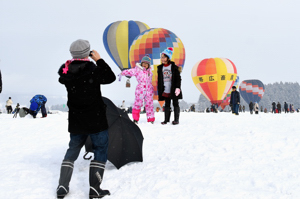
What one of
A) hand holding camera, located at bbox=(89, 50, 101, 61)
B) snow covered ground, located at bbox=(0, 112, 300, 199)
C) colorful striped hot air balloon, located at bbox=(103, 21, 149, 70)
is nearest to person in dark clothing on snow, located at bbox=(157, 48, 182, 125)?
snow covered ground, located at bbox=(0, 112, 300, 199)

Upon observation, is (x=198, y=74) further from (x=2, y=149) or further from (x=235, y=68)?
(x=2, y=149)

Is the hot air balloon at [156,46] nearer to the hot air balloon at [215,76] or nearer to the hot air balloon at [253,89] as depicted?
the hot air balloon at [215,76]

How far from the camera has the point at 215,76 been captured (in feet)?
103

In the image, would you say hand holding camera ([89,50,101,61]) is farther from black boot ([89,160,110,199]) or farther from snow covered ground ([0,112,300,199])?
snow covered ground ([0,112,300,199])

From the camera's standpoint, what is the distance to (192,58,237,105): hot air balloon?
31562 mm

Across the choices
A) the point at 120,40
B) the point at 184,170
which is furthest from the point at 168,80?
the point at 120,40

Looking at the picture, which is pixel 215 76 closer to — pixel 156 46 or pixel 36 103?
pixel 156 46

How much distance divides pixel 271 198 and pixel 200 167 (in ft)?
3.39

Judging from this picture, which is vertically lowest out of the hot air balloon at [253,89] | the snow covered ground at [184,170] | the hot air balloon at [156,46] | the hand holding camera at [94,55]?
the snow covered ground at [184,170]

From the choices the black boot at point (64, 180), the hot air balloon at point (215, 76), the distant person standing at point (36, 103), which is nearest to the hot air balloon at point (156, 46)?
the distant person standing at point (36, 103)

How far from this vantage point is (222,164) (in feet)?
11.6

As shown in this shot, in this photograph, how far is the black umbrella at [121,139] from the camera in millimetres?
3590

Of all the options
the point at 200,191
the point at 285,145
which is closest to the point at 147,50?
the point at 285,145

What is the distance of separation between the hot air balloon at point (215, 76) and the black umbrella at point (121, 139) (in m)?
29.0
